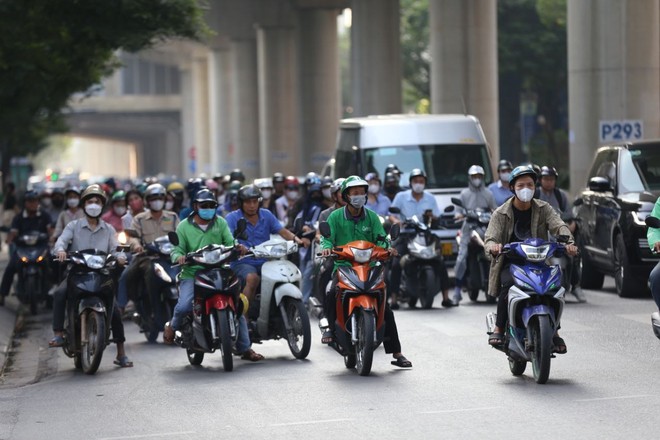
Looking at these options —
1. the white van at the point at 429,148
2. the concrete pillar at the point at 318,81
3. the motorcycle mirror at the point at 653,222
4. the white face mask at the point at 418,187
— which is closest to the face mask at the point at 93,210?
the motorcycle mirror at the point at 653,222

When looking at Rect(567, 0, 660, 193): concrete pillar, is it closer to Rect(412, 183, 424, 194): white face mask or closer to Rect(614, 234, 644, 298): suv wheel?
Rect(614, 234, 644, 298): suv wheel

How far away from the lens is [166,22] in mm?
24609

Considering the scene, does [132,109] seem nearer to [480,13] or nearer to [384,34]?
[384,34]

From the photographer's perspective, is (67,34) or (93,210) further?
(67,34)

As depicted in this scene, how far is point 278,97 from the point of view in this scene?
2689 inches

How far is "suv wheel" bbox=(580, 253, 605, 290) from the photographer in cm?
2170

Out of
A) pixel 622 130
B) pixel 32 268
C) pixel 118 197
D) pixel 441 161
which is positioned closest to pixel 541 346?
pixel 118 197

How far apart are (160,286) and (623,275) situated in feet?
21.0

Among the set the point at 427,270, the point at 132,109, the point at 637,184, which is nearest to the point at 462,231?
the point at 427,270

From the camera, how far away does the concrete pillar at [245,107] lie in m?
74.8

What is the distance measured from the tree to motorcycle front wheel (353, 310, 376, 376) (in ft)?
39.3

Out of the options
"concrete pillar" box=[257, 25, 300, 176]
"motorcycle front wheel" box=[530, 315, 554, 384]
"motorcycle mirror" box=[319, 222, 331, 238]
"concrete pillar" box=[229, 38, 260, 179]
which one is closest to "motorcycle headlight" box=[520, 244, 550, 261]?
"motorcycle front wheel" box=[530, 315, 554, 384]

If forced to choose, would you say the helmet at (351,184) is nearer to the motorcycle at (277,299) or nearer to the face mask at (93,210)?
the motorcycle at (277,299)

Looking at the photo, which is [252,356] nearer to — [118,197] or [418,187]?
[118,197]
